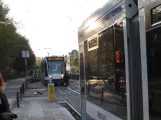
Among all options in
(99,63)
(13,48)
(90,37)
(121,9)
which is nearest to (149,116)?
(121,9)

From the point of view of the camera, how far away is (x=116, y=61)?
4602mm

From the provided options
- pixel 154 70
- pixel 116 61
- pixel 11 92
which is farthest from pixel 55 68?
pixel 154 70

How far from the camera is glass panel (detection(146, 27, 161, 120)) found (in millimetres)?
3338

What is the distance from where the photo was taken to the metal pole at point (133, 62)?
12.9 feet

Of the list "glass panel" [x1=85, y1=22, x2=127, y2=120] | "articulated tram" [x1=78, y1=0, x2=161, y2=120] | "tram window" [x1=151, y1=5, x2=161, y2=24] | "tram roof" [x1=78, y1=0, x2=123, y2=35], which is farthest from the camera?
"tram roof" [x1=78, y1=0, x2=123, y2=35]

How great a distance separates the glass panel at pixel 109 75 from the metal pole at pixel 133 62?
20 centimetres

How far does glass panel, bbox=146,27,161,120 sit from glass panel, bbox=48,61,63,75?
130 ft

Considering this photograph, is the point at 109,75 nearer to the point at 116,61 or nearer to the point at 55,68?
the point at 116,61

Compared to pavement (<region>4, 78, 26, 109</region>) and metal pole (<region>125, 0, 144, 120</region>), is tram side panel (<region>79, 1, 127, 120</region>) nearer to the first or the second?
metal pole (<region>125, 0, 144, 120</region>)

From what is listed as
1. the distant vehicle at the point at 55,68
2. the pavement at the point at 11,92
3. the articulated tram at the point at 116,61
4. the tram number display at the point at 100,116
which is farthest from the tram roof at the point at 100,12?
the distant vehicle at the point at 55,68

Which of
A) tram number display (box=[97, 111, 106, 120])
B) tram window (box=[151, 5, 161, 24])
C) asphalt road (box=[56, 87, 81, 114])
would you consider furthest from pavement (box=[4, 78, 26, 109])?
tram window (box=[151, 5, 161, 24])

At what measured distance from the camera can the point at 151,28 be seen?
3.47 meters

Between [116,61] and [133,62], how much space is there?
569 mm

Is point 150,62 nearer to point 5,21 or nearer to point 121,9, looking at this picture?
point 121,9
